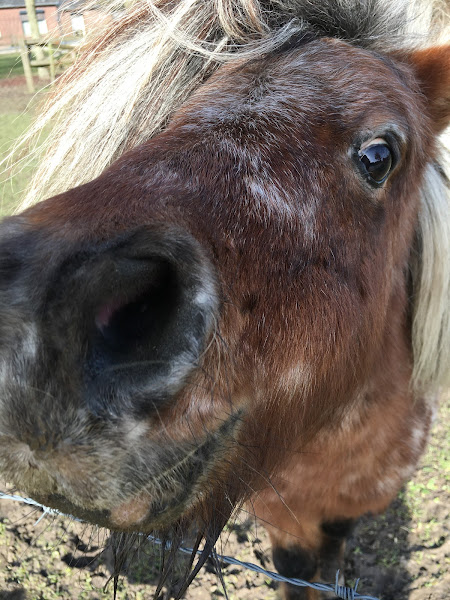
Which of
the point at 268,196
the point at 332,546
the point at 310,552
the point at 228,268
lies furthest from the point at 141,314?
the point at 332,546

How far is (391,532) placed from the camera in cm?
347

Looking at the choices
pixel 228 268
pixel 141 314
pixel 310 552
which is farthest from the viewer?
pixel 310 552

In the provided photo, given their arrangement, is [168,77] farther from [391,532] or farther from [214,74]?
[391,532]

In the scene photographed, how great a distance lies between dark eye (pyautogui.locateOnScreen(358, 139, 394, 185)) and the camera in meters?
1.48

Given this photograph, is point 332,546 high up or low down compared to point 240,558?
up

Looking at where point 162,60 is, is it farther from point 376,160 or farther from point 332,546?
point 332,546

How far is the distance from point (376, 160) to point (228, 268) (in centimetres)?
66

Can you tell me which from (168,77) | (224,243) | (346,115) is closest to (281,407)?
(224,243)

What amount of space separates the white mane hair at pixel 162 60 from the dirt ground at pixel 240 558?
2.21 meters

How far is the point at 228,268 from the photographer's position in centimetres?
116

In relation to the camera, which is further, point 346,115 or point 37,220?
point 346,115

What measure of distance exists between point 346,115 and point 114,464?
1136mm

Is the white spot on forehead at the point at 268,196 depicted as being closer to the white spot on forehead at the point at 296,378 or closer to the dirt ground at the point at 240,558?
the white spot on forehead at the point at 296,378

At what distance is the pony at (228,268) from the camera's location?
947mm
